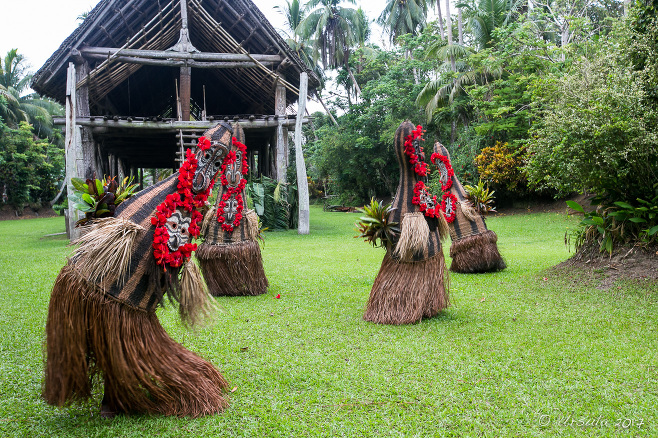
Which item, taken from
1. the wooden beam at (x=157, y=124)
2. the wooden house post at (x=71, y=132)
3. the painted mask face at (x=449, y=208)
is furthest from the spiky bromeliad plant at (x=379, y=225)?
the wooden house post at (x=71, y=132)

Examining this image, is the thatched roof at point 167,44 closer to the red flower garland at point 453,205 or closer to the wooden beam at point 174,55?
the wooden beam at point 174,55

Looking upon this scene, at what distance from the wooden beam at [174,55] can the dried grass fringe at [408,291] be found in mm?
9831

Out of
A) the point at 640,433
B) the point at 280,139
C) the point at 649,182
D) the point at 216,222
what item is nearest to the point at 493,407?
the point at 640,433

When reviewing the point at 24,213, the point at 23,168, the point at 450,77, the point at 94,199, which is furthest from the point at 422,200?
the point at 24,213

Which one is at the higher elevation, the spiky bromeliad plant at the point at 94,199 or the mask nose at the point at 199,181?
the mask nose at the point at 199,181

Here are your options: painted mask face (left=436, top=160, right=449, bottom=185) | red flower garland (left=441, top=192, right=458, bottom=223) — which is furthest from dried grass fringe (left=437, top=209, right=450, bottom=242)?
red flower garland (left=441, top=192, right=458, bottom=223)

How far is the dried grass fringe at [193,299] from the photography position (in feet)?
8.92

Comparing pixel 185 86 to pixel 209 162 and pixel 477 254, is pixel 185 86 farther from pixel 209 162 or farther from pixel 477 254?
pixel 209 162

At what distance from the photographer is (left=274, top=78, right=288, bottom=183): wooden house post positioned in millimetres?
13867

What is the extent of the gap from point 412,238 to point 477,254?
3.02 meters

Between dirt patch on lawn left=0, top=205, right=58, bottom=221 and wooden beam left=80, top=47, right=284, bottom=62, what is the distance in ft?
69.2

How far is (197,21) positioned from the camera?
537 inches

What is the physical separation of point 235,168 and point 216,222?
0.69 metres

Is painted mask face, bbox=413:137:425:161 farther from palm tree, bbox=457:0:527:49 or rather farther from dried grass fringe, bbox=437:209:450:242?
palm tree, bbox=457:0:527:49
